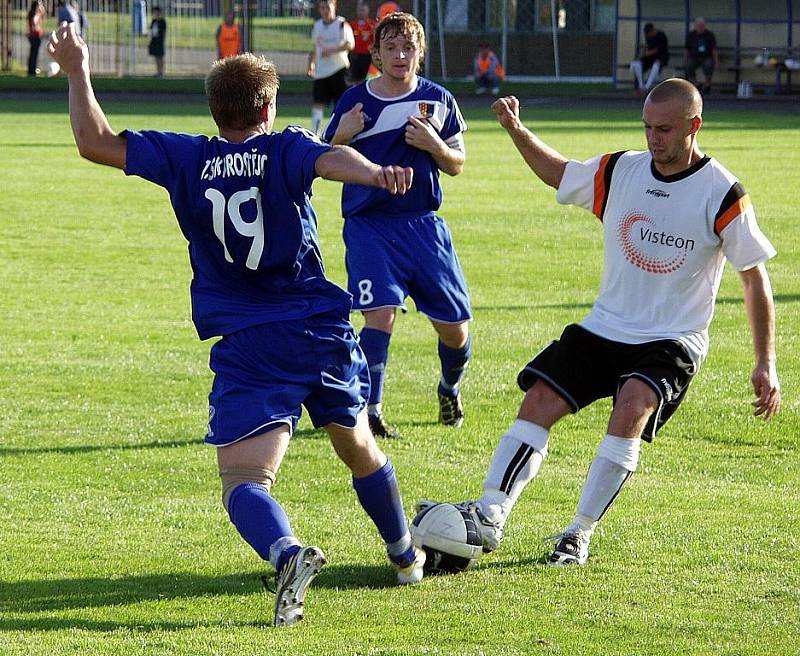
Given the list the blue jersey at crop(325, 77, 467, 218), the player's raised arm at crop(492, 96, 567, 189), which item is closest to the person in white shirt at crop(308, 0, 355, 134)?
the blue jersey at crop(325, 77, 467, 218)

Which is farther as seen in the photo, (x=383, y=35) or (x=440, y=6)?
(x=440, y=6)

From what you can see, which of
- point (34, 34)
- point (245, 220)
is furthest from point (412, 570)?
point (34, 34)

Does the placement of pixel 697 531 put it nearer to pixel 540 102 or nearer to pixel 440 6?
pixel 540 102

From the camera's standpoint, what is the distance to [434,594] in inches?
204

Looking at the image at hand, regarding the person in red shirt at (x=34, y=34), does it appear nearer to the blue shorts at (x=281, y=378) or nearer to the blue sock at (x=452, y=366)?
the blue sock at (x=452, y=366)

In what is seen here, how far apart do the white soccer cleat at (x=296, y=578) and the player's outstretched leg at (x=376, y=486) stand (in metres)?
0.58

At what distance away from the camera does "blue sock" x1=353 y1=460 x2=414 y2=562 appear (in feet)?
16.7

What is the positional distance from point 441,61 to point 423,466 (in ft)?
123

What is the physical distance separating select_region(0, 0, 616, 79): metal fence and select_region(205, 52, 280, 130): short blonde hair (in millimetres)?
37820

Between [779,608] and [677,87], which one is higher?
[677,87]

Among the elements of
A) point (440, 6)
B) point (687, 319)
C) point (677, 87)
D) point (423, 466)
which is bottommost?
point (423, 466)

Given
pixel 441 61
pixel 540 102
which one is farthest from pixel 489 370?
pixel 441 61

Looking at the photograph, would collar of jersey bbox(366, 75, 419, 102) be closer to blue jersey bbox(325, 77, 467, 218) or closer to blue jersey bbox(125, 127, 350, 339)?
blue jersey bbox(325, 77, 467, 218)

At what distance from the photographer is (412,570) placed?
527 cm
